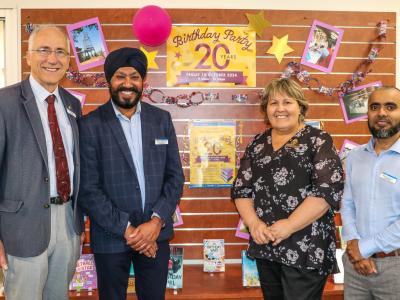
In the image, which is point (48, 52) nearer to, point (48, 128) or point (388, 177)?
point (48, 128)

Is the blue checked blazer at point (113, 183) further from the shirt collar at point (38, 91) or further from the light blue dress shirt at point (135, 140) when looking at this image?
the shirt collar at point (38, 91)

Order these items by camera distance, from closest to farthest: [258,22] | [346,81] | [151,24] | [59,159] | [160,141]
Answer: [59,159]
[160,141]
[151,24]
[258,22]
[346,81]

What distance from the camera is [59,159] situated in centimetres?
190

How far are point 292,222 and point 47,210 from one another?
1.08 metres

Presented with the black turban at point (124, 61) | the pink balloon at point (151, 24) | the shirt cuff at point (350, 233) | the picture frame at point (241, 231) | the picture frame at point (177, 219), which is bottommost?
the picture frame at point (241, 231)

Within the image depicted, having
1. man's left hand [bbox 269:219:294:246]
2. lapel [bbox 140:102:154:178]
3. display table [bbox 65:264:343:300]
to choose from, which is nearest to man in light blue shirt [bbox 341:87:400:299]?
man's left hand [bbox 269:219:294:246]

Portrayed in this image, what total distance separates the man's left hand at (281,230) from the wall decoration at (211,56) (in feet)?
4.71

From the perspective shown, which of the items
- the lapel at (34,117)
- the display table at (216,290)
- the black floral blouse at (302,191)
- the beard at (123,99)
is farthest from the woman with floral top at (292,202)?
the lapel at (34,117)

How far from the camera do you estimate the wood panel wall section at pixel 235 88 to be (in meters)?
3.00

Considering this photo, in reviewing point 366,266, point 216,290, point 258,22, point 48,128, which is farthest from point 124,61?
point 216,290

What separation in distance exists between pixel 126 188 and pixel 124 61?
2.05 feet

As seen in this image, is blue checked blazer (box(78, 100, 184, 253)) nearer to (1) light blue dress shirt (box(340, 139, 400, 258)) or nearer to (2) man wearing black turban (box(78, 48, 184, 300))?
(2) man wearing black turban (box(78, 48, 184, 300))

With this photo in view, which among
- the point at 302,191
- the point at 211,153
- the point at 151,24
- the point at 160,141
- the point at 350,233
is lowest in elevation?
the point at 350,233

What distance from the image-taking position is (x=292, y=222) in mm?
1820
